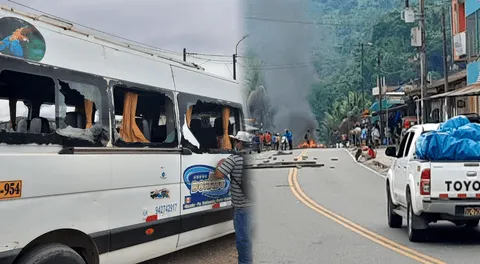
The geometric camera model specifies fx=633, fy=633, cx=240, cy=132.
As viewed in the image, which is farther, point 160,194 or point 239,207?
point 160,194

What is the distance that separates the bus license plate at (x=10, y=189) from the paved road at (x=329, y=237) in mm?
1715

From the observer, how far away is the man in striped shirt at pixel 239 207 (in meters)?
3.80

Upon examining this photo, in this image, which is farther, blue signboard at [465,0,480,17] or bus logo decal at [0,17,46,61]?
blue signboard at [465,0,480,17]

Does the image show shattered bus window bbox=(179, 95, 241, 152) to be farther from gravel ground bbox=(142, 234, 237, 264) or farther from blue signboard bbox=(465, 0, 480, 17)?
blue signboard bbox=(465, 0, 480, 17)

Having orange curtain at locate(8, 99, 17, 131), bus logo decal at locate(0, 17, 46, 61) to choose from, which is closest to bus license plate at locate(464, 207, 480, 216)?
bus logo decal at locate(0, 17, 46, 61)

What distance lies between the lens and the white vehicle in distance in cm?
461

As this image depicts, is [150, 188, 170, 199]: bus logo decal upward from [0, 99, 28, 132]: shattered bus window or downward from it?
downward

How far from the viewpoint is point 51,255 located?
15.9 ft

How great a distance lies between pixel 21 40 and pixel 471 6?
29537 mm

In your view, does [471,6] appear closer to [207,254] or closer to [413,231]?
[413,231]

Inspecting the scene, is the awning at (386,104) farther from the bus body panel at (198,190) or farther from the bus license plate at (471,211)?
the bus body panel at (198,190)

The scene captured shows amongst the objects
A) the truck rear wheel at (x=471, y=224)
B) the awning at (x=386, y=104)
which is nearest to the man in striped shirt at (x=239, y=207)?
the truck rear wheel at (x=471, y=224)

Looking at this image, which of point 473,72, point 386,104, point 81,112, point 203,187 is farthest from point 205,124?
point 386,104

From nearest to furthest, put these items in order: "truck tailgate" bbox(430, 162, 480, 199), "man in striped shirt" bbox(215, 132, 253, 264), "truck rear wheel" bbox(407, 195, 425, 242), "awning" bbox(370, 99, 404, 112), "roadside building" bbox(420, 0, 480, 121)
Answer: "man in striped shirt" bbox(215, 132, 253, 264) → "truck tailgate" bbox(430, 162, 480, 199) → "truck rear wheel" bbox(407, 195, 425, 242) → "roadside building" bbox(420, 0, 480, 121) → "awning" bbox(370, 99, 404, 112)
